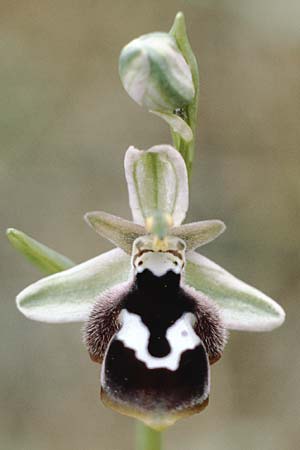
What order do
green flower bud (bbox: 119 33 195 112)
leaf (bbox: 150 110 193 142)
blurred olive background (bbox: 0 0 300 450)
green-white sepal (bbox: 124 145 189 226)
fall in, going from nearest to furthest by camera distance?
green flower bud (bbox: 119 33 195 112), leaf (bbox: 150 110 193 142), green-white sepal (bbox: 124 145 189 226), blurred olive background (bbox: 0 0 300 450)

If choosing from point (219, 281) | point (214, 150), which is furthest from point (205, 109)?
point (219, 281)

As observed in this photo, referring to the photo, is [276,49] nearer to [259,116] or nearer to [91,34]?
[259,116]

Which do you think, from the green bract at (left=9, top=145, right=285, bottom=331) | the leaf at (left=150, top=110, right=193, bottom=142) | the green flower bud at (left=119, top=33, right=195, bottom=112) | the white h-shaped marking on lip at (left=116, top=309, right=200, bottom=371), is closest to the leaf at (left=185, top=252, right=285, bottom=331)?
the green bract at (left=9, top=145, right=285, bottom=331)

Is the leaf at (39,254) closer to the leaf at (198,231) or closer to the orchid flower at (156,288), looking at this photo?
the orchid flower at (156,288)

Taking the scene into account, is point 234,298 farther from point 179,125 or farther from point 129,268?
point 179,125

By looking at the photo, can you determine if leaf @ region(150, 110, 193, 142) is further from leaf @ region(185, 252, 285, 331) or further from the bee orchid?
leaf @ region(185, 252, 285, 331)

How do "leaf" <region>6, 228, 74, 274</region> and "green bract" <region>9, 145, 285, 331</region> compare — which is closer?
"green bract" <region>9, 145, 285, 331</region>

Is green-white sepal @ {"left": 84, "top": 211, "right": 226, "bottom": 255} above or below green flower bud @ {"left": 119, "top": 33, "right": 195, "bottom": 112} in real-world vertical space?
below
